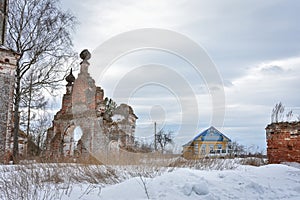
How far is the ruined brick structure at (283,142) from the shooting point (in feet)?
35.7

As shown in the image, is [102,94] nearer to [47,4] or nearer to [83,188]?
[47,4]

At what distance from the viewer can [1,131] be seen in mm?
12938

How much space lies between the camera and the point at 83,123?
683 inches

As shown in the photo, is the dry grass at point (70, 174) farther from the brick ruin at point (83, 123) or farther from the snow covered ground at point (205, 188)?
the brick ruin at point (83, 123)

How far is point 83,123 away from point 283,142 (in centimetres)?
1059

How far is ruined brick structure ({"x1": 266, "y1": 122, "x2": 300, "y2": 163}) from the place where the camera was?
429 inches

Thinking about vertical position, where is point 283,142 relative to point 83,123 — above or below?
below

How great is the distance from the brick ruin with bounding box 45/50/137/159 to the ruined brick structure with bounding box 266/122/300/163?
8.03 metres

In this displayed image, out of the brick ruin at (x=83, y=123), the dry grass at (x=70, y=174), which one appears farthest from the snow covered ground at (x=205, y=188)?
the brick ruin at (x=83, y=123)

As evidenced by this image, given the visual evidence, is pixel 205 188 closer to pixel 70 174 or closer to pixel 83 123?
pixel 70 174

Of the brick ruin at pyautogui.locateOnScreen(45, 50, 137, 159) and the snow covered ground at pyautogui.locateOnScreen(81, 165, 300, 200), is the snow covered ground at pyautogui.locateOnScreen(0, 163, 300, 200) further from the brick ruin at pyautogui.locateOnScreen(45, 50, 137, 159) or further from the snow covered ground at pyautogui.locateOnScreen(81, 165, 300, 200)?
the brick ruin at pyautogui.locateOnScreen(45, 50, 137, 159)

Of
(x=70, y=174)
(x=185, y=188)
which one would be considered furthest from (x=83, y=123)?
(x=185, y=188)

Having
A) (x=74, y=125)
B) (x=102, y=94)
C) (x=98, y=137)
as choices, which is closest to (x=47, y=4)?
(x=102, y=94)

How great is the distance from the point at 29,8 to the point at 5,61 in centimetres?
625
